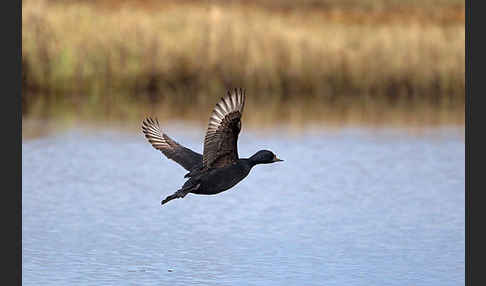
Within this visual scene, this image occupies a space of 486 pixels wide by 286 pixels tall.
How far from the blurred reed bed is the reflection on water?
366 centimetres

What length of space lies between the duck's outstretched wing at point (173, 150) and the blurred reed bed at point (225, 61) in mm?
8913

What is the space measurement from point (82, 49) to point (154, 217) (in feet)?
27.8

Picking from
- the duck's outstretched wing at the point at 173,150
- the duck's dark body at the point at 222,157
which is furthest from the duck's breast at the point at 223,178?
the duck's outstretched wing at the point at 173,150

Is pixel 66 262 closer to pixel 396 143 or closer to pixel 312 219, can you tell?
pixel 312 219

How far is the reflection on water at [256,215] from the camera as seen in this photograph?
Result: 7797 mm

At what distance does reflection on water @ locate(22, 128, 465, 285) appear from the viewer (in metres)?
7.80

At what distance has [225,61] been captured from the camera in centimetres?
1791

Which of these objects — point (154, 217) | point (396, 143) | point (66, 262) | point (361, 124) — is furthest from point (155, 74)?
point (66, 262)

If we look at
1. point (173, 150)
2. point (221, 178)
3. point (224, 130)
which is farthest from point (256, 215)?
point (224, 130)

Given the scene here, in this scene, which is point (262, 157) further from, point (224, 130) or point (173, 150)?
point (173, 150)

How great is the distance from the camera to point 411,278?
7641 millimetres

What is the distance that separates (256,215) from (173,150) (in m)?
1.82

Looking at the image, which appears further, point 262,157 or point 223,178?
point 262,157

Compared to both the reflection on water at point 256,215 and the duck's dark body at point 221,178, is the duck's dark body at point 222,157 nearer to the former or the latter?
the duck's dark body at point 221,178
